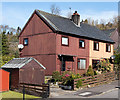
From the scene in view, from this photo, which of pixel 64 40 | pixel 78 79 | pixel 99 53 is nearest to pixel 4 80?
pixel 78 79

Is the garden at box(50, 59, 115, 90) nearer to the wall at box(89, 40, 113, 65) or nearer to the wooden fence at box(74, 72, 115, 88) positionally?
the wooden fence at box(74, 72, 115, 88)

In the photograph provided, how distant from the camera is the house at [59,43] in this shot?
25.2 m

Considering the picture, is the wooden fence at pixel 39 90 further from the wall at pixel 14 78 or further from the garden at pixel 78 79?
the garden at pixel 78 79

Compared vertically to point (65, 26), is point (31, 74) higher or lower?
lower

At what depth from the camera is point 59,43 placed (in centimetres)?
2528

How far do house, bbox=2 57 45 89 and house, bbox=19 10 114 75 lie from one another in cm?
487

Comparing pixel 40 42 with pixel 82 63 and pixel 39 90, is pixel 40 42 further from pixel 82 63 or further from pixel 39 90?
pixel 39 90

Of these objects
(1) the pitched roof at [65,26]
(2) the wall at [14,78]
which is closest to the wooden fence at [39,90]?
(2) the wall at [14,78]

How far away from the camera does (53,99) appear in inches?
582

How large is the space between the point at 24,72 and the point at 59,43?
7729 mm

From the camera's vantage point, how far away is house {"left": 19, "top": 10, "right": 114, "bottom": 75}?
25250mm

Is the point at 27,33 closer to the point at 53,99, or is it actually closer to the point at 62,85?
the point at 62,85

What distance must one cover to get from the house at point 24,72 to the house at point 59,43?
4.87 m

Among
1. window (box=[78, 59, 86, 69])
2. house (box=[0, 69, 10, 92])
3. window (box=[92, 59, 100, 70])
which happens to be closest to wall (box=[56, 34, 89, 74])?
window (box=[78, 59, 86, 69])
